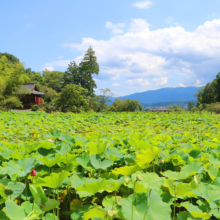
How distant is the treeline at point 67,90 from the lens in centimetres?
1516

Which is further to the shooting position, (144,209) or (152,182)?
(152,182)

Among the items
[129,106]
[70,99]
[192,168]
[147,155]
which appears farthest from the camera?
[129,106]

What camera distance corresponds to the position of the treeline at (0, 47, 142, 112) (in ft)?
49.7

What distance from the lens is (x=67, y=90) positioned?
587 inches

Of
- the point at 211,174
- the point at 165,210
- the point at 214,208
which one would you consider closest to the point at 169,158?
the point at 211,174

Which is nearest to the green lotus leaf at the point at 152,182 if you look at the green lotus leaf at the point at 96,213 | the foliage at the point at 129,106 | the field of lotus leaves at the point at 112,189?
the field of lotus leaves at the point at 112,189

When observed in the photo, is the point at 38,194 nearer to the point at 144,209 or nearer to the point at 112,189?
the point at 112,189

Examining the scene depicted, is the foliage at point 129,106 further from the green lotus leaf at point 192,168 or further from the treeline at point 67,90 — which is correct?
the green lotus leaf at point 192,168

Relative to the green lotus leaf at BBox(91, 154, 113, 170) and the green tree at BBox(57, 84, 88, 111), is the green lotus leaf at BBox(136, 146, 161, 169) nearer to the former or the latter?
the green lotus leaf at BBox(91, 154, 113, 170)

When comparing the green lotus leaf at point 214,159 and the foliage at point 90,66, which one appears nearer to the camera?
the green lotus leaf at point 214,159

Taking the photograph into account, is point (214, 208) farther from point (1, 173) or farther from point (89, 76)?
point (89, 76)

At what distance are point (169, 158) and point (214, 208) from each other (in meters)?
0.39

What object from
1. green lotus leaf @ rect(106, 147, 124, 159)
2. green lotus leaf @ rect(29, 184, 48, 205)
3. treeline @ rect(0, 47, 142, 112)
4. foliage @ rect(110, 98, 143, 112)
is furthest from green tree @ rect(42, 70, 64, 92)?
green lotus leaf @ rect(29, 184, 48, 205)

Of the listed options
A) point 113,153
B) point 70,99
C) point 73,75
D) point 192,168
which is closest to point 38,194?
point 113,153
